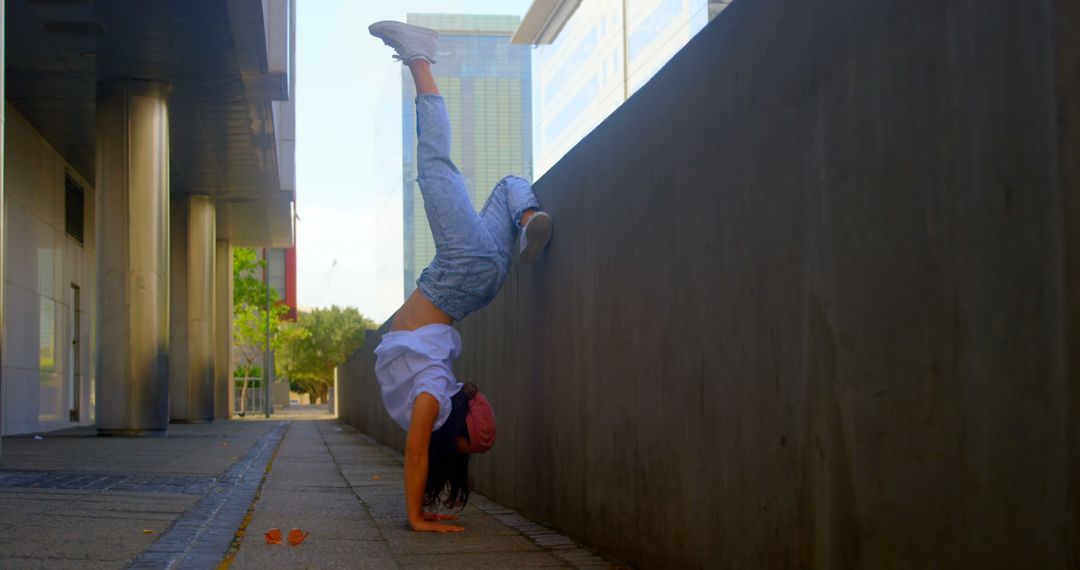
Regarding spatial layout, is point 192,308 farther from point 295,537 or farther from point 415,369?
point 295,537

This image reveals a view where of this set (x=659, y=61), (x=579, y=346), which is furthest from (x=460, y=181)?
(x=659, y=61)

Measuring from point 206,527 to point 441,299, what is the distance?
1.38 meters

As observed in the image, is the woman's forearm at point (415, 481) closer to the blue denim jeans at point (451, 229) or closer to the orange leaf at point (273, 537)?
the orange leaf at point (273, 537)

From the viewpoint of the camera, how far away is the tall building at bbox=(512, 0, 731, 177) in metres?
26.0

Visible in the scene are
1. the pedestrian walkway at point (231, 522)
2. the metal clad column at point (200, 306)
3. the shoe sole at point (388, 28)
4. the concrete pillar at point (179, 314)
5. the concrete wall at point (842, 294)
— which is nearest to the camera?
the concrete wall at point (842, 294)

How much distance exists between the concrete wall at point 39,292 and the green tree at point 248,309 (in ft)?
67.0

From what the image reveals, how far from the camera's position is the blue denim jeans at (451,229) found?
5.01 metres

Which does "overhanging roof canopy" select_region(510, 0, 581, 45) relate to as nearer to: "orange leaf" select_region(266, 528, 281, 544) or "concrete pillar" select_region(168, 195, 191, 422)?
"concrete pillar" select_region(168, 195, 191, 422)

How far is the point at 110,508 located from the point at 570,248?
8.52 feet

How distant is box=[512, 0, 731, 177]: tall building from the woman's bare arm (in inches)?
598

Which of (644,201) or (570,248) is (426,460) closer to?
(570,248)

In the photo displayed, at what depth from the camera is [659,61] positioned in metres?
26.2

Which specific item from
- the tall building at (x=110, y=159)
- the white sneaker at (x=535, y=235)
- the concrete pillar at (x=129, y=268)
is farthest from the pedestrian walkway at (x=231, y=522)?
the concrete pillar at (x=129, y=268)

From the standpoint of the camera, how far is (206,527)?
15.8 feet
